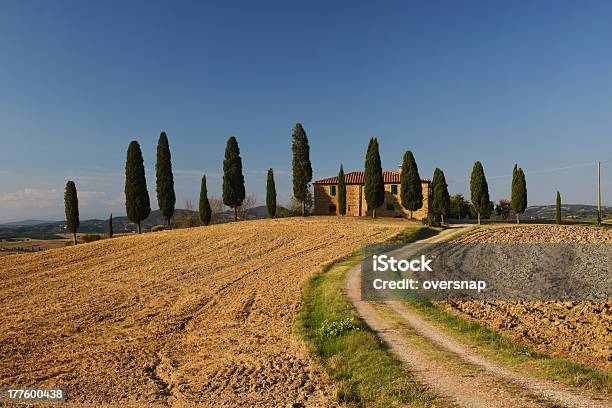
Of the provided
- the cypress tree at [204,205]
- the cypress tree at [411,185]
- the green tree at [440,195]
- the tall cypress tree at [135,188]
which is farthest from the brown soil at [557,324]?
the cypress tree at [204,205]

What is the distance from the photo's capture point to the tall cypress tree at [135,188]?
52.1 m

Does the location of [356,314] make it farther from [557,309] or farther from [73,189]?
[73,189]

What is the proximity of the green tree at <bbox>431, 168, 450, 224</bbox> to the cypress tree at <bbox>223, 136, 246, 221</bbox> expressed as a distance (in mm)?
26606

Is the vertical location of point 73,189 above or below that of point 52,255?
above

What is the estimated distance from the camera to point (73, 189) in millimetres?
53375

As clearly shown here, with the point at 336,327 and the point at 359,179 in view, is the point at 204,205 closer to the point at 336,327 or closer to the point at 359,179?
the point at 359,179

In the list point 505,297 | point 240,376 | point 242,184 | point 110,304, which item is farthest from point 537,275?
point 242,184

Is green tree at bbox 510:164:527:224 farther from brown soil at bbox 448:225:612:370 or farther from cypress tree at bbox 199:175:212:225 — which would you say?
brown soil at bbox 448:225:612:370

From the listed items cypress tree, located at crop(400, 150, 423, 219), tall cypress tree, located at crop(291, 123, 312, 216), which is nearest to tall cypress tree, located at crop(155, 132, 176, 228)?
tall cypress tree, located at crop(291, 123, 312, 216)

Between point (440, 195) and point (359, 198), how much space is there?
12.2 meters

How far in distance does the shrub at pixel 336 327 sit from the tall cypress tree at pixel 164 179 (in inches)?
1800

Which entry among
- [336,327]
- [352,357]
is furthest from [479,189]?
[352,357]

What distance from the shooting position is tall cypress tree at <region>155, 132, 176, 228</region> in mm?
55125

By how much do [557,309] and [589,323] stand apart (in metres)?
1.91
